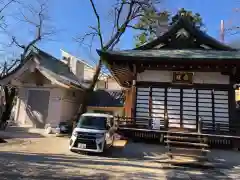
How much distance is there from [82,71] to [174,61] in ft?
87.2

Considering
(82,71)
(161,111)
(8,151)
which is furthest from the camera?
(82,71)

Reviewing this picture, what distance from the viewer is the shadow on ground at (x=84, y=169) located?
279 inches

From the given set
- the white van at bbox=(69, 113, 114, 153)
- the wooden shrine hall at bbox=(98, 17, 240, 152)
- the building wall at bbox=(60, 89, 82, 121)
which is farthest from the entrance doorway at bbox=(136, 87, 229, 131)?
the building wall at bbox=(60, 89, 82, 121)

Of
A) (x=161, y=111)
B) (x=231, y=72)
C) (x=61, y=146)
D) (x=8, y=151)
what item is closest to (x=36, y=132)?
(x=61, y=146)

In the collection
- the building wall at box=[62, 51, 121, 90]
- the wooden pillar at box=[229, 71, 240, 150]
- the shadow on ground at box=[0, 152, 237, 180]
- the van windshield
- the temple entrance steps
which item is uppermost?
the building wall at box=[62, 51, 121, 90]

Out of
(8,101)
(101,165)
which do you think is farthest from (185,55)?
(8,101)

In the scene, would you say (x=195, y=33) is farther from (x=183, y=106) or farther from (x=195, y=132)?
(x=195, y=132)

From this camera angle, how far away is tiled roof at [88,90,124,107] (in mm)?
25188

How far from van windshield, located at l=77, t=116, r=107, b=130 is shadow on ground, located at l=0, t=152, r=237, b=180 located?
1.85 m

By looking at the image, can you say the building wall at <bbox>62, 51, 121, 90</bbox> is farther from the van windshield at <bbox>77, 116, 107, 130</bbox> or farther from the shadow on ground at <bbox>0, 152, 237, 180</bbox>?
the shadow on ground at <bbox>0, 152, 237, 180</bbox>

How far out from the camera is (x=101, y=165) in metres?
8.71

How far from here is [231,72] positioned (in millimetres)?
12602

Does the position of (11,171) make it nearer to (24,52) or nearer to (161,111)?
(161,111)

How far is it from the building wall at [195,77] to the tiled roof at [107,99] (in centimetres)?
1158
